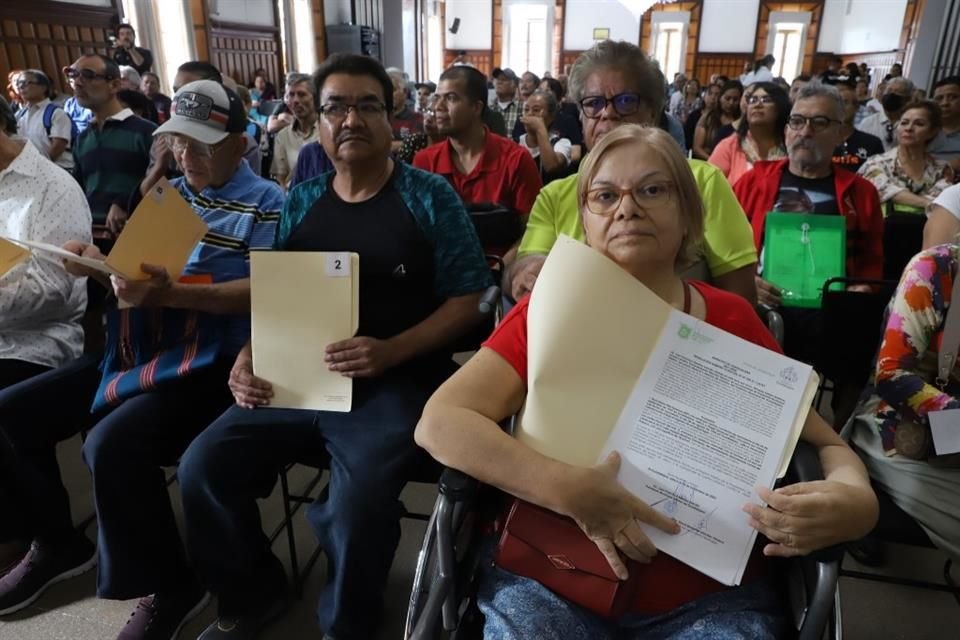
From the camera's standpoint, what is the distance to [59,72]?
7289 millimetres

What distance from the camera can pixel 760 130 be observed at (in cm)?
292

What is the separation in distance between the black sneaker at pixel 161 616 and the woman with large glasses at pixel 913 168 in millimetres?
3191

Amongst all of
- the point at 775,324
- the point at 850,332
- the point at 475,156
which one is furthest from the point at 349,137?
the point at 850,332

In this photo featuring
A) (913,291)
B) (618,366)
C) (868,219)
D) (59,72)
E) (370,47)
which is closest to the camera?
Answer: (618,366)

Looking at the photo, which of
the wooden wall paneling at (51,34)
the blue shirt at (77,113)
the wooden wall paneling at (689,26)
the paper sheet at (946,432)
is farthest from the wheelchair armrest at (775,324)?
the wooden wall paneling at (689,26)

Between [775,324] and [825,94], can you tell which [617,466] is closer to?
[775,324]

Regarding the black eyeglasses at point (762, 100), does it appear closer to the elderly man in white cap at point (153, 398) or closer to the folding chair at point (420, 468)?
the folding chair at point (420, 468)

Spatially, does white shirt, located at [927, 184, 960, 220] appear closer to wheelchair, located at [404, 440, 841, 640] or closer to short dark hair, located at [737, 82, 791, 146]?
wheelchair, located at [404, 440, 841, 640]

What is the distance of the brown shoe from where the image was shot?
1.74 meters

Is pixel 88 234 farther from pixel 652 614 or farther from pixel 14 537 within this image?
pixel 652 614

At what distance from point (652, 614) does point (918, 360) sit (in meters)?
0.83

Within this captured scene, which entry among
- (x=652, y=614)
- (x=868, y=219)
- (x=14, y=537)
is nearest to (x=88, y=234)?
(x=14, y=537)

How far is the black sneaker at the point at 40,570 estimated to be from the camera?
1.66 m

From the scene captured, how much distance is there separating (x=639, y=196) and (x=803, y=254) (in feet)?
4.08
